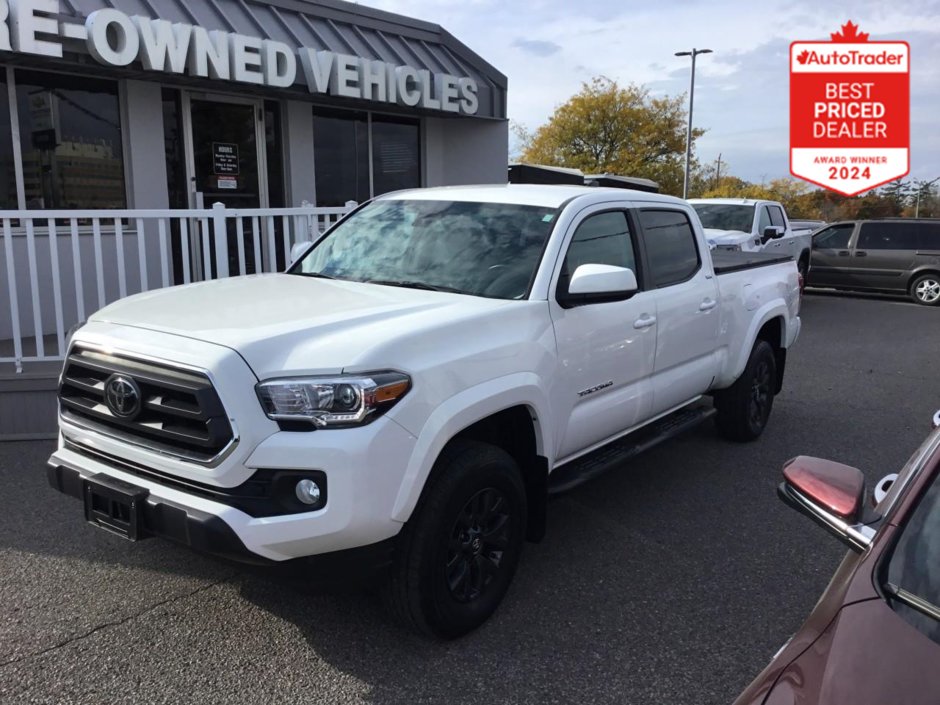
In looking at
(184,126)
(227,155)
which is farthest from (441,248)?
(227,155)

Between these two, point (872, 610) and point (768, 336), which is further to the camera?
point (768, 336)

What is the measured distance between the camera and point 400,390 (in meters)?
2.90

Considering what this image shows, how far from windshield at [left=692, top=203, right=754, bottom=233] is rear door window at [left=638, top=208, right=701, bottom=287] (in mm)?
9047

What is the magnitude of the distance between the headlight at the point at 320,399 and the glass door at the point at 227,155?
6978 mm

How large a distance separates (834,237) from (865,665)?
56.8ft

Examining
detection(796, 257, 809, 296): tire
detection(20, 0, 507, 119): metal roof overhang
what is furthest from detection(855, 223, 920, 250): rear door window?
detection(20, 0, 507, 119): metal roof overhang

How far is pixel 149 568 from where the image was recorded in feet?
12.7

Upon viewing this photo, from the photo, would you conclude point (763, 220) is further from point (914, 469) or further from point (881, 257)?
point (914, 469)

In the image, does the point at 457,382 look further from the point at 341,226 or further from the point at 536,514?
the point at 341,226

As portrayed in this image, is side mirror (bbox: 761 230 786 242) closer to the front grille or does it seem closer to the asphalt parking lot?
the asphalt parking lot

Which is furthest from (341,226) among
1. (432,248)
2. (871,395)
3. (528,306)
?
A: (871,395)

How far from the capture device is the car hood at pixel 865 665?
1.45m

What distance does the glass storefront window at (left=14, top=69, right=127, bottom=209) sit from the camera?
827 centimetres

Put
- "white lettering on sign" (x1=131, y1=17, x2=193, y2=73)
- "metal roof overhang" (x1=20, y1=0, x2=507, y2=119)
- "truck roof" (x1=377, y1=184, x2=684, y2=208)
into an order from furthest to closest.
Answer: "metal roof overhang" (x1=20, y1=0, x2=507, y2=119)
"white lettering on sign" (x1=131, y1=17, x2=193, y2=73)
"truck roof" (x1=377, y1=184, x2=684, y2=208)
